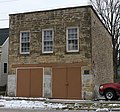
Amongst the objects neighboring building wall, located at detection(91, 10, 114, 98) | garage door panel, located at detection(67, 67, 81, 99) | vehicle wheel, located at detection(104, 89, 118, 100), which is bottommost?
vehicle wheel, located at detection(104, 89, 118, 100)

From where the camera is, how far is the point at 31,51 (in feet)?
94.4

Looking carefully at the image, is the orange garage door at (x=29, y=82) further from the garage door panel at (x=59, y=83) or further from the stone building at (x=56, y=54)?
the garage door panel at (x=59, y=83)

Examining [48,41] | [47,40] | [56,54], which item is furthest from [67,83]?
[47,40]

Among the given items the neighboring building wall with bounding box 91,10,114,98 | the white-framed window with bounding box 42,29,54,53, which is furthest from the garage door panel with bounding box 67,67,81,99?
the white-framed window with bounding box 42,29,54,53

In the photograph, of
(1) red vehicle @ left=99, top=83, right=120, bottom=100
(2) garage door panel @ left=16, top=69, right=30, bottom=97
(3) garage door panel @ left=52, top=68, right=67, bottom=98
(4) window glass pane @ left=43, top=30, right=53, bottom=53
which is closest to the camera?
(1) red vehicle @ left=99, top=83, right=120, bottom=100

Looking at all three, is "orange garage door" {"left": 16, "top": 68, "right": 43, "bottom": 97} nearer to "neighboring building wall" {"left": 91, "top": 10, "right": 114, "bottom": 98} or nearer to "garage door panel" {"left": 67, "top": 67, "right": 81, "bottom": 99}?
"garage door panel" {"left": 67, "top": 67, "right": 81, "bottom": 99}

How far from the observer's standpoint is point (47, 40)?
28.5 m

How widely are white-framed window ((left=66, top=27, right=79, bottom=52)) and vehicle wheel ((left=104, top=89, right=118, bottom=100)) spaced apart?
14.6 feet

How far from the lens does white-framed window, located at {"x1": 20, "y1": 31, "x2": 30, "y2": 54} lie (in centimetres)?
2911

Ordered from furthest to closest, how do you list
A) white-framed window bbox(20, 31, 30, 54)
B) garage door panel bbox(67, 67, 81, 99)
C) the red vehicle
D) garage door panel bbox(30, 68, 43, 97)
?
1. white-framed window bbox(20, 31, 30, 54)
2. garage door panel bbox(30, 68, 43, 97)
3. garage door panel bbox(67, 67, 81, 99)
4. the red vehicle

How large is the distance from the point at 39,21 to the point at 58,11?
197 centimetres

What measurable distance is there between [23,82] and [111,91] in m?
8.18

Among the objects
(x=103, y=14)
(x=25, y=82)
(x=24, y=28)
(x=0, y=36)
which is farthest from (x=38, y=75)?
(x=103, y=14)

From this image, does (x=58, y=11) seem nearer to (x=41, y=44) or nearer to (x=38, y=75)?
(x=41, y=44)
